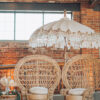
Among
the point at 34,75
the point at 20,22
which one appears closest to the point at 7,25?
the point at 20,22

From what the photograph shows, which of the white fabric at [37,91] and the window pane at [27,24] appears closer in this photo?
the white fabric at [37,91]

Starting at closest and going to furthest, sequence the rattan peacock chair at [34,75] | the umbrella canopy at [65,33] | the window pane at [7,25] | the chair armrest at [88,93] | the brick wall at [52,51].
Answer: the chair armrest at [88,93] < the rattan peacock chair at [34,75] < the umbrella canopy at [65,33] < the brick wall at [52,51] < the window pane at [7,25]

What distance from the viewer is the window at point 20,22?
24.0 feet

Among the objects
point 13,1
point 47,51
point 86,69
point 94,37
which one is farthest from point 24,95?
point 13,1

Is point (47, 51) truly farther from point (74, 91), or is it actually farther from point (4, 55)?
point (74, 91)

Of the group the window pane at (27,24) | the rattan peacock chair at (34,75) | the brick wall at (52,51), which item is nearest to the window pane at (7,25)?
the window pane at (27,24)

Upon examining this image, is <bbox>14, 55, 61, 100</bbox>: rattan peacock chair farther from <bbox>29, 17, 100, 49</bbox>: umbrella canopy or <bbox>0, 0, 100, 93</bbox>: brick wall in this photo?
<bbox>0, 0, 100, 93</bbox>: brick wall

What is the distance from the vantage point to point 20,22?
291 inches

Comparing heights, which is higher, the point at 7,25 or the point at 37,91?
the point at 7,25

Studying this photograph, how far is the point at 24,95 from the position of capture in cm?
349

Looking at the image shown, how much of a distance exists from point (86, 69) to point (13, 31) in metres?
3.91

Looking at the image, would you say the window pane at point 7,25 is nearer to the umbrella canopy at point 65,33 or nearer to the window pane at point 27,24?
the window pane at point 27,24

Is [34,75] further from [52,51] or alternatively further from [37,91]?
[52,51]

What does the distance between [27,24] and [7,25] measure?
0.62 metres
